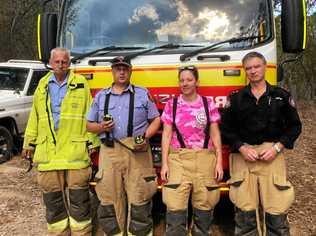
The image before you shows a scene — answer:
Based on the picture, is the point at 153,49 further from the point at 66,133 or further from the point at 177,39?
the point at 66,133

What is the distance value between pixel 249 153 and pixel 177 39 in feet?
5.13

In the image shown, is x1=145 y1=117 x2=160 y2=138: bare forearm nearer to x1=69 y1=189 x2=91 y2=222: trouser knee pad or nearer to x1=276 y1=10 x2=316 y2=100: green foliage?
x1=69 y1=189 x2=91 y2=222: trouser knee pad

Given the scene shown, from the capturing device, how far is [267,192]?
13.6ft

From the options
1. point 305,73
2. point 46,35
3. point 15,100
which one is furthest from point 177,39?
point 305,73

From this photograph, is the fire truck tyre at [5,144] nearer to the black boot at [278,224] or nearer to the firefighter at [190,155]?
Result: the firefighter at [190,155]

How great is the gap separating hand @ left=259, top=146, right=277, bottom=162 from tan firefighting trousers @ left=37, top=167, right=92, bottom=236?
1729 mm

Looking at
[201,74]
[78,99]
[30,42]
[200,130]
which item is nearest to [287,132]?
[200,130]

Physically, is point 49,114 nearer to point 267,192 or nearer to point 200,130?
point 200,130

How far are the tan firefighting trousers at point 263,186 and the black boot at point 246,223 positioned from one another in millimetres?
49

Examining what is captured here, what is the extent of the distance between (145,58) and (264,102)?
4.60 ft

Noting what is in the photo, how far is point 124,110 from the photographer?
14.4 ft

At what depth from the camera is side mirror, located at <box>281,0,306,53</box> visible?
4.62 metres

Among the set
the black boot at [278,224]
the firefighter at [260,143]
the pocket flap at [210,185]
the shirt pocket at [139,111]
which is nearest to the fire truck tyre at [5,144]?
the shirt pocket at [139,111]

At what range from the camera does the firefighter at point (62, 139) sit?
15.3 feet
